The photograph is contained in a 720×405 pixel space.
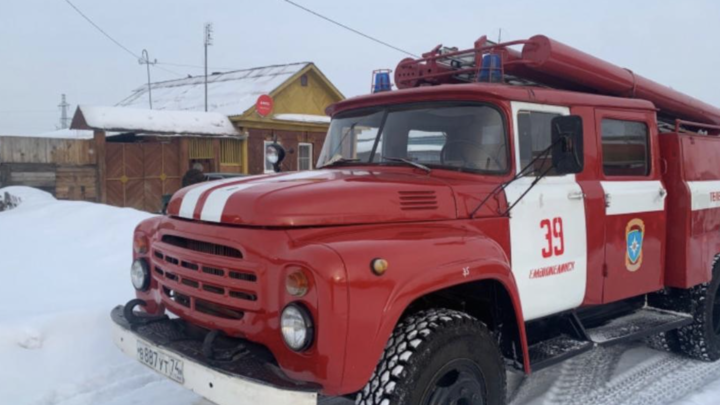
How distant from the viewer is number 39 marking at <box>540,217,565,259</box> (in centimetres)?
388

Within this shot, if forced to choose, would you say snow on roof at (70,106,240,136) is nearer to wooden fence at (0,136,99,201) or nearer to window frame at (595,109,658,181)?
wooden fence at (0,136,99,201)

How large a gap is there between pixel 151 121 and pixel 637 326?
45.8ft

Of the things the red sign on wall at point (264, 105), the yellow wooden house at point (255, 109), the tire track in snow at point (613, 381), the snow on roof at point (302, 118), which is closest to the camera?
the tire track in snow at point (613, 381)

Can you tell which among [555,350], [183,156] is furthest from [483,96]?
[183,156]

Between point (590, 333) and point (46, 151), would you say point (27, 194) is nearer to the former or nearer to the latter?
point (46, 151)

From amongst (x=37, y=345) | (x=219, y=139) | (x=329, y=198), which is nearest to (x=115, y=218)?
(x=37, y=345)

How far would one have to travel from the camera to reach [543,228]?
3.88m

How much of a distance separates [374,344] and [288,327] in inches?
15.4

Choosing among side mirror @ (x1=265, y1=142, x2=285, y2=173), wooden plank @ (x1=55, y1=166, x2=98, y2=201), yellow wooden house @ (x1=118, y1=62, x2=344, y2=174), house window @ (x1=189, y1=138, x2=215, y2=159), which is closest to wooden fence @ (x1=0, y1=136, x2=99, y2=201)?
wooden plank @ (x1=55, y1=166, x2=98, y2=201)

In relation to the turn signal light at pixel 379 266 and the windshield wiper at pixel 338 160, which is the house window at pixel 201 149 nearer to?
the windshield wiper at pixel 338 160

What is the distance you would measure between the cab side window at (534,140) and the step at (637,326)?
4.17 feet

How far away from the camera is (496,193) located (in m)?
3.63

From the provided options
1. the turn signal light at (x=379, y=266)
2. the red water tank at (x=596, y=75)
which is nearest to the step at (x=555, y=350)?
the turn signal light at (x=379, y=266)

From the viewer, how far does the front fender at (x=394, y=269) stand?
8.76 ft
